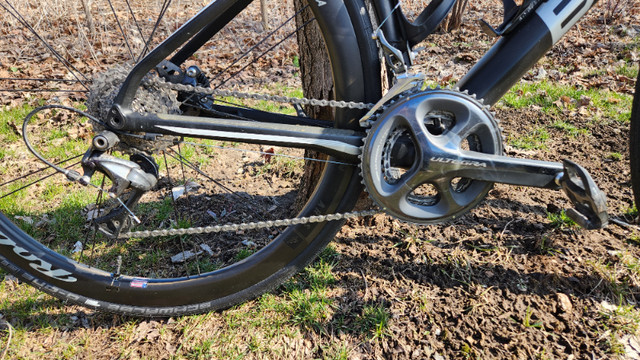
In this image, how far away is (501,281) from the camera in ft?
6.96

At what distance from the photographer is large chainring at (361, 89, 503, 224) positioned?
1562 millimetres

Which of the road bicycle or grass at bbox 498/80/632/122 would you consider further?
grass at bbox 498/80/632/122

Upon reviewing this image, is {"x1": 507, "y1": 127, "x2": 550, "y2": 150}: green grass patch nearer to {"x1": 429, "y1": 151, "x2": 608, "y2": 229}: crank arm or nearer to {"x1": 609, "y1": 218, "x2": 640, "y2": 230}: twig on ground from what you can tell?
{"x1": 609, "y1": 218, "x2": 640, "y2": 230}: twig on ground

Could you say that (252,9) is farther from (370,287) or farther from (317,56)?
(370,287)

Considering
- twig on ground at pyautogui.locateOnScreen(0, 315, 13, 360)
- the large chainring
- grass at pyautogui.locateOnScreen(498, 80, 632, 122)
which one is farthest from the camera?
grass at pyautogui.locateOnScreen(498, 80, 632, 122)

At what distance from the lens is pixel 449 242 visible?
2367mm

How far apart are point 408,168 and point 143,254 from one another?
1650 mm

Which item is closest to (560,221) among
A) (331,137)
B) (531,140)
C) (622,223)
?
(622,223)

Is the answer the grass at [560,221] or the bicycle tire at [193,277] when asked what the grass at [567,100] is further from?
the bicycle tire at [193,277]

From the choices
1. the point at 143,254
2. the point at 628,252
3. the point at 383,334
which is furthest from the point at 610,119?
the point at 143,254

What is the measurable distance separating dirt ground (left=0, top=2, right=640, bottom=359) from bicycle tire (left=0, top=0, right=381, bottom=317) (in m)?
0.18

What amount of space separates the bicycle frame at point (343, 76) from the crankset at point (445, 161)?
86mm

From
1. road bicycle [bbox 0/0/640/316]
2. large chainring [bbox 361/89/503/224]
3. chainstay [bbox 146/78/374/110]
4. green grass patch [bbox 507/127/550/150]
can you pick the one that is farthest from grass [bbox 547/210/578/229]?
chainstay [bbox 146/78/374/110]

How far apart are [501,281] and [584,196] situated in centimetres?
78
